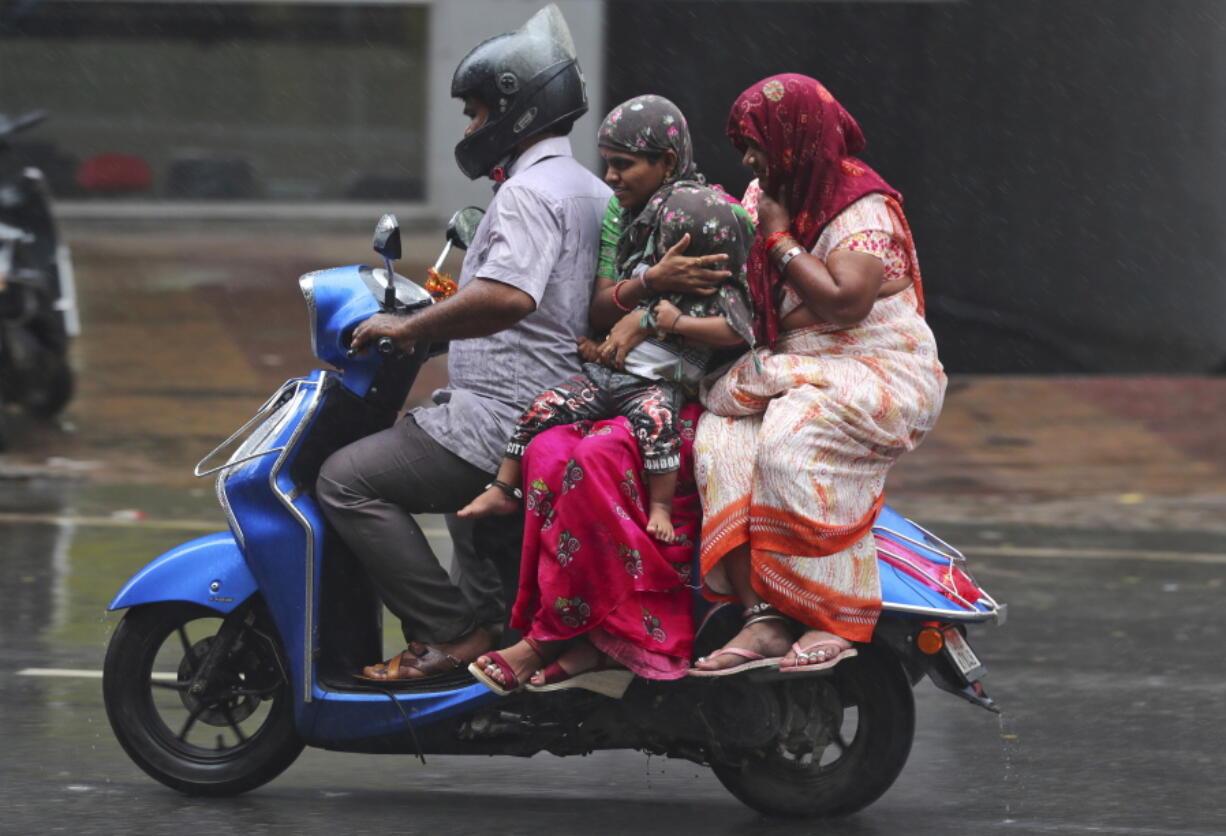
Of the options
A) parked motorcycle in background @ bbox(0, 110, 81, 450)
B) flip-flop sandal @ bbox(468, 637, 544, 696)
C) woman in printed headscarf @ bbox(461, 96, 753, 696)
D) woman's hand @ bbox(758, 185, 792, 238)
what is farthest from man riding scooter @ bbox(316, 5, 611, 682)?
parked motorcycle in background @ bbox(0, 110, 81, 450)

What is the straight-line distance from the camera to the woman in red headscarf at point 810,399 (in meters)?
4.88

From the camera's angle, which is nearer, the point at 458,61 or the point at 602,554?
the point at 602,554

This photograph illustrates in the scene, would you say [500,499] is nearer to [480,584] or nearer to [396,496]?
[396,496]

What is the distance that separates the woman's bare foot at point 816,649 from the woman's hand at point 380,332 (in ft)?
4.07

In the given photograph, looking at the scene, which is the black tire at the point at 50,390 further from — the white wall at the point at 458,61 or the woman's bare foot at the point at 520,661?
the woman's bare foot at the point at 520,661

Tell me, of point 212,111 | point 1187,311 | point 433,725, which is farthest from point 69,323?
point 1187,311

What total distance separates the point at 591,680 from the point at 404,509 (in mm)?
668

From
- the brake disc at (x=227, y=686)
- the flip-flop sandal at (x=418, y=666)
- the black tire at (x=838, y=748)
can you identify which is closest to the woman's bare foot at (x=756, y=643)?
the black tire at (x=838, y=748)

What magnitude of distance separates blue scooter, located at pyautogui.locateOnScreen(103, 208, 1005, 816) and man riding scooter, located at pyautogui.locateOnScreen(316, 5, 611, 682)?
0.12m

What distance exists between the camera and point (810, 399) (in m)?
4.91

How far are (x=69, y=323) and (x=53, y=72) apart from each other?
6421 mm

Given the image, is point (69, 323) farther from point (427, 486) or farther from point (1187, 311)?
point (1187, 311)

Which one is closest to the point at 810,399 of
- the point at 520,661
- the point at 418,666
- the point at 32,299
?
the point at 520,661

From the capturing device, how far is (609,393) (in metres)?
4.99
